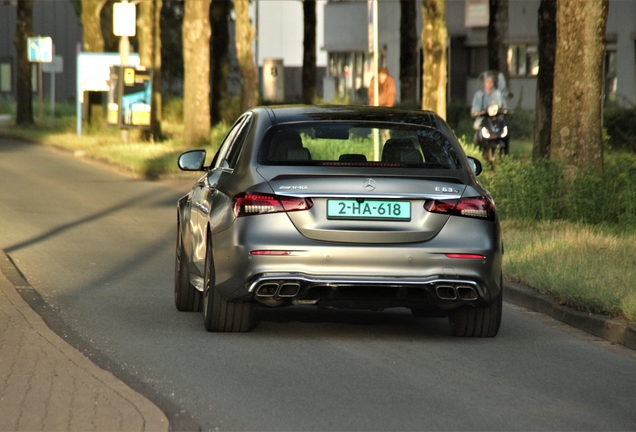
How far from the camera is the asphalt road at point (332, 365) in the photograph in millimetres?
6695

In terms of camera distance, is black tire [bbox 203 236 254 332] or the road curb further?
the road curb

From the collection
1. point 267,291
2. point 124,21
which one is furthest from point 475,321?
point 124,21

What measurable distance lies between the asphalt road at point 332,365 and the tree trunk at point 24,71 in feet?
117

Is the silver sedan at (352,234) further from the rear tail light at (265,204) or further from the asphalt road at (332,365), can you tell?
the asphalt road at (332,365)

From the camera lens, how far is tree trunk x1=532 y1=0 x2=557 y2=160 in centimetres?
2114

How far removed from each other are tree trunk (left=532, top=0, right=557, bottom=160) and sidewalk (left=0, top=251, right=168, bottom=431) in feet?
41.7

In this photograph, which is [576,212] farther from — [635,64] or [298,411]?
[635,64]

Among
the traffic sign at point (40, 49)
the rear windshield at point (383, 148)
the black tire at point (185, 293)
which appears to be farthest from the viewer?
the traffic sign at point (40, 49)

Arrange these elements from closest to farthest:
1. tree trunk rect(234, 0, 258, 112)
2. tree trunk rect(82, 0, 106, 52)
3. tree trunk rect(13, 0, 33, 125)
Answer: tree trunk rect(234, 0, 258, 112)
tree trunk rect(82, 0, 106, 52)
tree trunk rect(13, 0, 33, 125)

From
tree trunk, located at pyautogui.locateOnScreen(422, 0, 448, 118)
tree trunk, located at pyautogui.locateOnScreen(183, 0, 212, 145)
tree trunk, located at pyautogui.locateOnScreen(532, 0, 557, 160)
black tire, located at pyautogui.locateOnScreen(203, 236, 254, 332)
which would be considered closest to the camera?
black tire, located at pyautogui.locateOnScreen(203, 236, 254, 332)

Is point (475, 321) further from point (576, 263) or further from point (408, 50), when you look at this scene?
point (408, 50)

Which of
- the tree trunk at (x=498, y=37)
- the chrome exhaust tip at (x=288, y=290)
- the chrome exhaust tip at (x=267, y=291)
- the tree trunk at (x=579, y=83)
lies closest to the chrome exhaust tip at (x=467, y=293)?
the chrome exhaust tip at (x=288, y=290)

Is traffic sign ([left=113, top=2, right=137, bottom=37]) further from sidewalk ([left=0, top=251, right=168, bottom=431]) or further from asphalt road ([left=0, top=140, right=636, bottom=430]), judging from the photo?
sidewalk ([left=0, top=251, right=168, bottom=431])

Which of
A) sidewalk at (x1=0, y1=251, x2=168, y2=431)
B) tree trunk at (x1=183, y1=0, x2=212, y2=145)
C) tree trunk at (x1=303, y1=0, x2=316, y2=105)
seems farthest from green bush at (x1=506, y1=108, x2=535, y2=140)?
sidewalk at (x1=0, y1=251, x2=168, y2=431)
